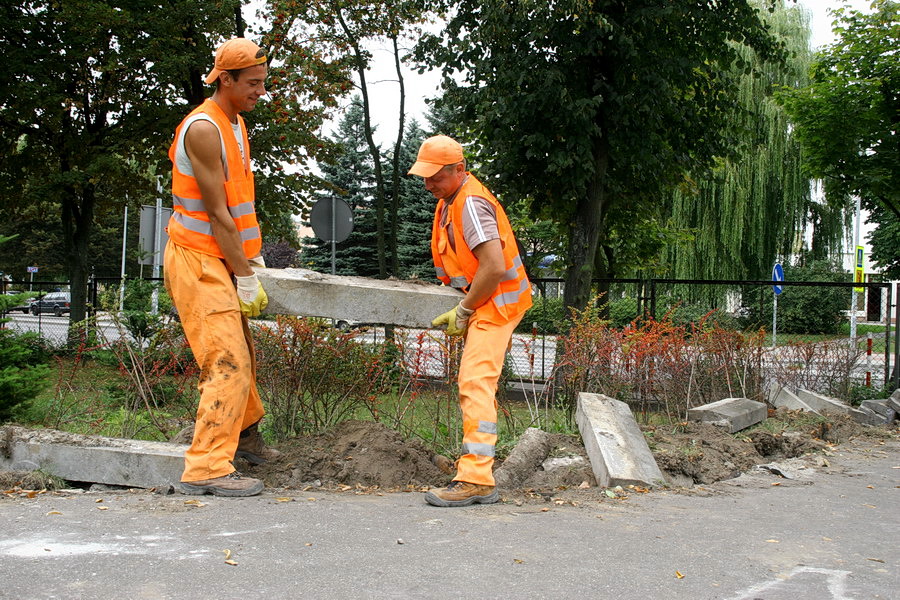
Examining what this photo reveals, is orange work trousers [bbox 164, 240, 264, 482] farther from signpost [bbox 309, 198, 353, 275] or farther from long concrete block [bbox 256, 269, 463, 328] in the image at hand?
signpost [bbox 309, 198, 353, 275]

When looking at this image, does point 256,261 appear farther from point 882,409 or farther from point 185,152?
point 882,409

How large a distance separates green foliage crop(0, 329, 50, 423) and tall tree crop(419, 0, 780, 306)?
24.0ft

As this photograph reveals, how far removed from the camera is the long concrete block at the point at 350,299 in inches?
184

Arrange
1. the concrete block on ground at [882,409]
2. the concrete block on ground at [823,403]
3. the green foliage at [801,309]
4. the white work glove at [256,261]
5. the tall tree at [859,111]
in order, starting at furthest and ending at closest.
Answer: the tall tree at [859,111] → the green foliage at [801,309] → the concrete block on ground at [882,409] → the concrete block on ground at [823,403] → the white work glove at [256,261]

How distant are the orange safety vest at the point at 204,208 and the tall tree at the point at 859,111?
491 inches

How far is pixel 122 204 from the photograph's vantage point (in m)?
18.1

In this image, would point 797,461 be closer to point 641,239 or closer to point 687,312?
point 687,312

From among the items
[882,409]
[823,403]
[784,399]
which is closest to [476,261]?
[784,399]

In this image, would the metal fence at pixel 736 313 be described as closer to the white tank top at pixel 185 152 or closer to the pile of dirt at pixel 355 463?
the pile of dirt at pixel 355 463

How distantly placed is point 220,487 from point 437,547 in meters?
1.43

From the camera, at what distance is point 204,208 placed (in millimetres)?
4348

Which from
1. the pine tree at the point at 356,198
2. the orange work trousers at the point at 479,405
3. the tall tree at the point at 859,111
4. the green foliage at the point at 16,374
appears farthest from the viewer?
the pine tree at the point at 356,198

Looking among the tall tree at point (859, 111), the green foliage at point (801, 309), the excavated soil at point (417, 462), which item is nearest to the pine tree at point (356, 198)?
the tall tree at point (859, 111)

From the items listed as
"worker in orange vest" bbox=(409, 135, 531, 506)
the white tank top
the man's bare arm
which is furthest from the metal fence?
the white tank top
